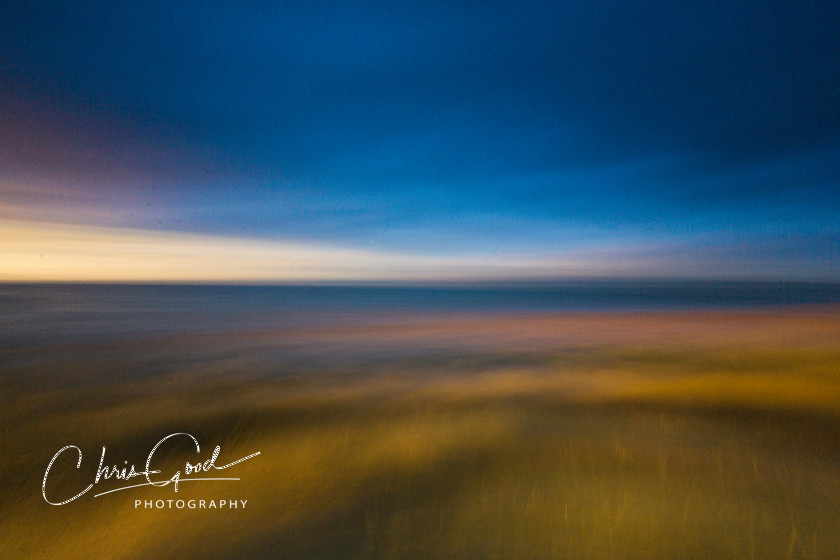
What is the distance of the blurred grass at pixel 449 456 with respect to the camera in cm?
349

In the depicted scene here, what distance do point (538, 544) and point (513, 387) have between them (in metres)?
5.07

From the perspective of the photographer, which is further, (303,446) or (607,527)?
(303,446)

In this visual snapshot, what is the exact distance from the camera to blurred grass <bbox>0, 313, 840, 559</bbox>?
349 centimetres

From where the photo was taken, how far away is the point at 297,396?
7.84 m

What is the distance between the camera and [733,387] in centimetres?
807

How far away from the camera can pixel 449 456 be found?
5.11 metres

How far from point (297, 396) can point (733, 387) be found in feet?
26.5

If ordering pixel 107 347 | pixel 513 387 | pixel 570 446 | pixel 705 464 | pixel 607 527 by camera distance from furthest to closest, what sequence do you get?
pixel 107 347 → pixel 513 387 → pixel 570 446 → pixel 705 464 → pixel 607 527

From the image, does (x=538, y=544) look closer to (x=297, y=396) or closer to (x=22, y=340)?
(x=297, y=396)

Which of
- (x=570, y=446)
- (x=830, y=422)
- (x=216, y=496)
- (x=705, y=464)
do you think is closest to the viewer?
(x=216, y=496)

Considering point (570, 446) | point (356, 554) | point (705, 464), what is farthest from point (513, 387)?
point (356, 554)
